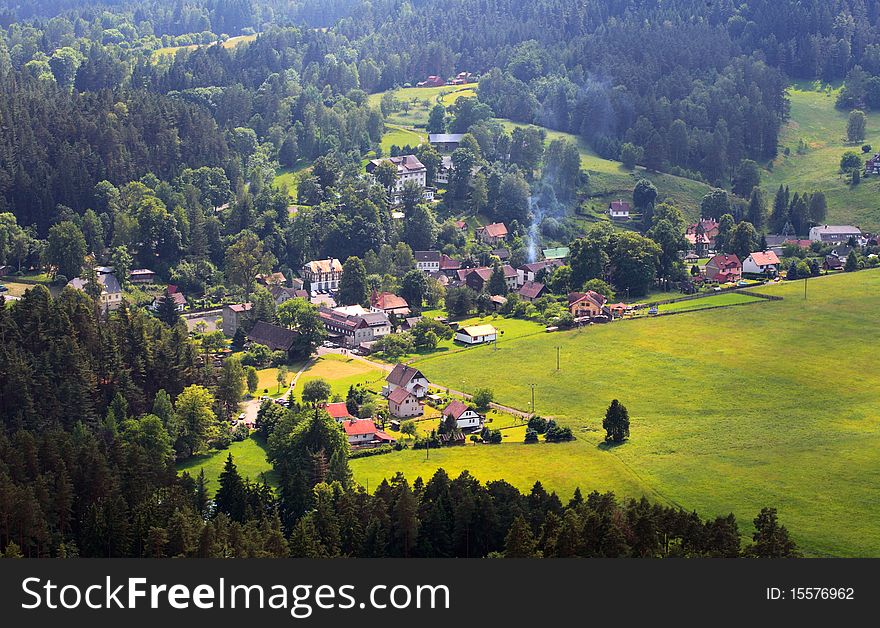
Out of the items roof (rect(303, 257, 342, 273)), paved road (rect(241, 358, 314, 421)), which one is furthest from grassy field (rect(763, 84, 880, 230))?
paved road (rect(241, 358, 314, 421))

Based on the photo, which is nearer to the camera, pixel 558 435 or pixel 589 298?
pixel 558 435

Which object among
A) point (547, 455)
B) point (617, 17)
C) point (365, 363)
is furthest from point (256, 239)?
point (617, 17)

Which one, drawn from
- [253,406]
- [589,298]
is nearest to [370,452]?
[253,406]

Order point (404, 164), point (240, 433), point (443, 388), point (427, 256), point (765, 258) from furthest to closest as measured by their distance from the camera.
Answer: point (404, 164), point (427, 256), point (765, 258), point (443, 388), point (240, 433)

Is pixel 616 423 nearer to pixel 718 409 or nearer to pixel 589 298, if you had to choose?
pixel 718 409

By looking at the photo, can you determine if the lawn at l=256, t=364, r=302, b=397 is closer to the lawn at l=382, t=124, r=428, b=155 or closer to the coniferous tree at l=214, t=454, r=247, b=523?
the coniferous tree at l=214, t=454, r=247, b=523

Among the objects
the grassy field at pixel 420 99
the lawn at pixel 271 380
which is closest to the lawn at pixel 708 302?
the lawn at pixel 271 380

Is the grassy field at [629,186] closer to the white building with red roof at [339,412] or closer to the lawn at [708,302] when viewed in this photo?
the lawn at [708,302]
